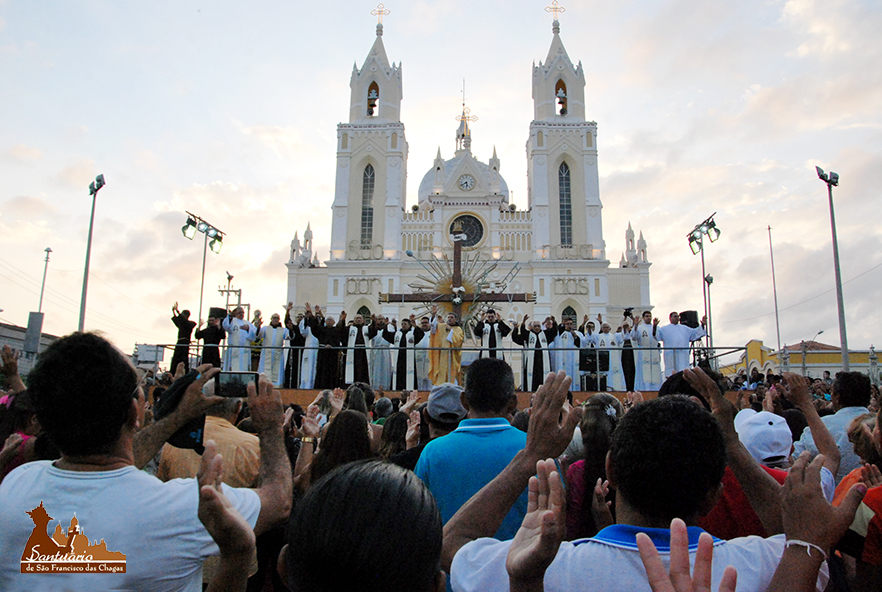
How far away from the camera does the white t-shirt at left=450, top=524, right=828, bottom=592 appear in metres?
1.37

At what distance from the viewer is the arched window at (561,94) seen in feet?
111

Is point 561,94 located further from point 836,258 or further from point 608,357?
point 608,357

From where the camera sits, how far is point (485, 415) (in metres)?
2.65

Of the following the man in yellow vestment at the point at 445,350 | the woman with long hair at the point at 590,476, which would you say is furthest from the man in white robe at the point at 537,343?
the woman with long hair at the point at 590,476

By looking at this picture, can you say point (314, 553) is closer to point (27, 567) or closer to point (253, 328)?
point (27, 567)

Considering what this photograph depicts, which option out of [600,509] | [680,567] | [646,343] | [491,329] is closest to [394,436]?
[600,509]

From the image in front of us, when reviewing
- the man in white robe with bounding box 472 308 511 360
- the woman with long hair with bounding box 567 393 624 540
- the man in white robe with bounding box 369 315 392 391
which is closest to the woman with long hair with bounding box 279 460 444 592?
the woman with long hair with bounding box 567 393 624 540

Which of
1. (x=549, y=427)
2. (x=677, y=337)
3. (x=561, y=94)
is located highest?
(x=561, y=94)

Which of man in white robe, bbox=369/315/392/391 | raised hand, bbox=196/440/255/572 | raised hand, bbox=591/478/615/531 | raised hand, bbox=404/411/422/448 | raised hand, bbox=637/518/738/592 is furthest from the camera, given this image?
Result: man in white robe, bbox=369/315/392/391

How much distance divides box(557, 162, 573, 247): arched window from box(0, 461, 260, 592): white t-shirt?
31104mm

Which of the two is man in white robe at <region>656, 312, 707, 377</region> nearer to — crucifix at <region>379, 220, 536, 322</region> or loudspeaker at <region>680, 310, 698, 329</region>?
loudspeaker at <region>680, 310, 698, 329</region>

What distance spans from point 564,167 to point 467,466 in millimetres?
32052

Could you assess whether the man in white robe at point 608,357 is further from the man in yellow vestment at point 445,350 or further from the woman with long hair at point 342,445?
the woman with long hair at point 342,445

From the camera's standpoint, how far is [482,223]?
108ft
